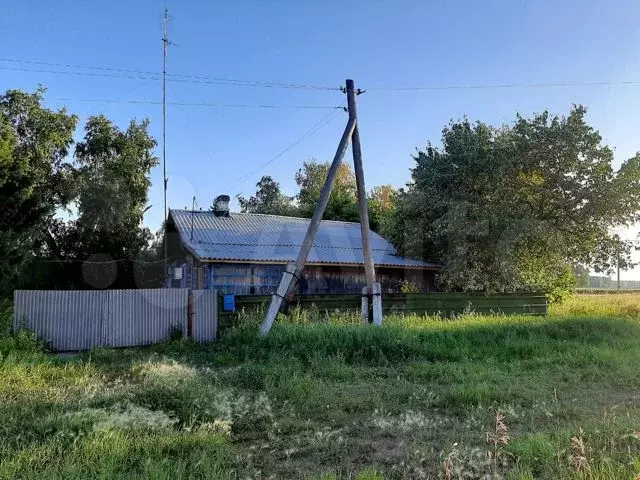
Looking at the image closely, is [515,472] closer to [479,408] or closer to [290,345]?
[479,408]

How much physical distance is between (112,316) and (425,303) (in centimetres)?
776

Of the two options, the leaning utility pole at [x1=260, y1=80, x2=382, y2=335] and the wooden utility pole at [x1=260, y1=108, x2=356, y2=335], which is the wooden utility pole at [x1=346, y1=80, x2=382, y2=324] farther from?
the wooden utility pole at [x1=260, y1=108, x2=356, y2=335]

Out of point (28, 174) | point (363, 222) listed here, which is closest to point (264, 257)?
point (363, 222)

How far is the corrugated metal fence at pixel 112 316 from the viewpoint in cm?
913

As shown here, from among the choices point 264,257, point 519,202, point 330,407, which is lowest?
point 330,407

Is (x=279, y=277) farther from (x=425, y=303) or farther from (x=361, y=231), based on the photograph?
(x=361, y=231)

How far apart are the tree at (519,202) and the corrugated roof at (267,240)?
179 centimetres

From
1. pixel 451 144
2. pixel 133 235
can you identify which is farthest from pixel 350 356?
pixel 133 235

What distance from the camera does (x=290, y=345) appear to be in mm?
8539

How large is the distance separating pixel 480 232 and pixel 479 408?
35.5ft

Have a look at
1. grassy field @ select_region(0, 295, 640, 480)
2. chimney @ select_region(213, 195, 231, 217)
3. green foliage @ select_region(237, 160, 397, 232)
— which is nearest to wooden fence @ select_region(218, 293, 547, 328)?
grassy field @ select_region(0, 295, 640, 480)

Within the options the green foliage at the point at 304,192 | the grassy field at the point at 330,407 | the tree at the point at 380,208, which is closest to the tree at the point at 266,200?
the green foliage at the point at 304,192

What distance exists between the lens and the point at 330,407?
5.04 meters

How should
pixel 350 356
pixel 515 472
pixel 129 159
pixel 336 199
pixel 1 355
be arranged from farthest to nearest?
pixel 336 199
pixel 129 159
pixel 350 356
pixel 1 355
pixel 515 472
